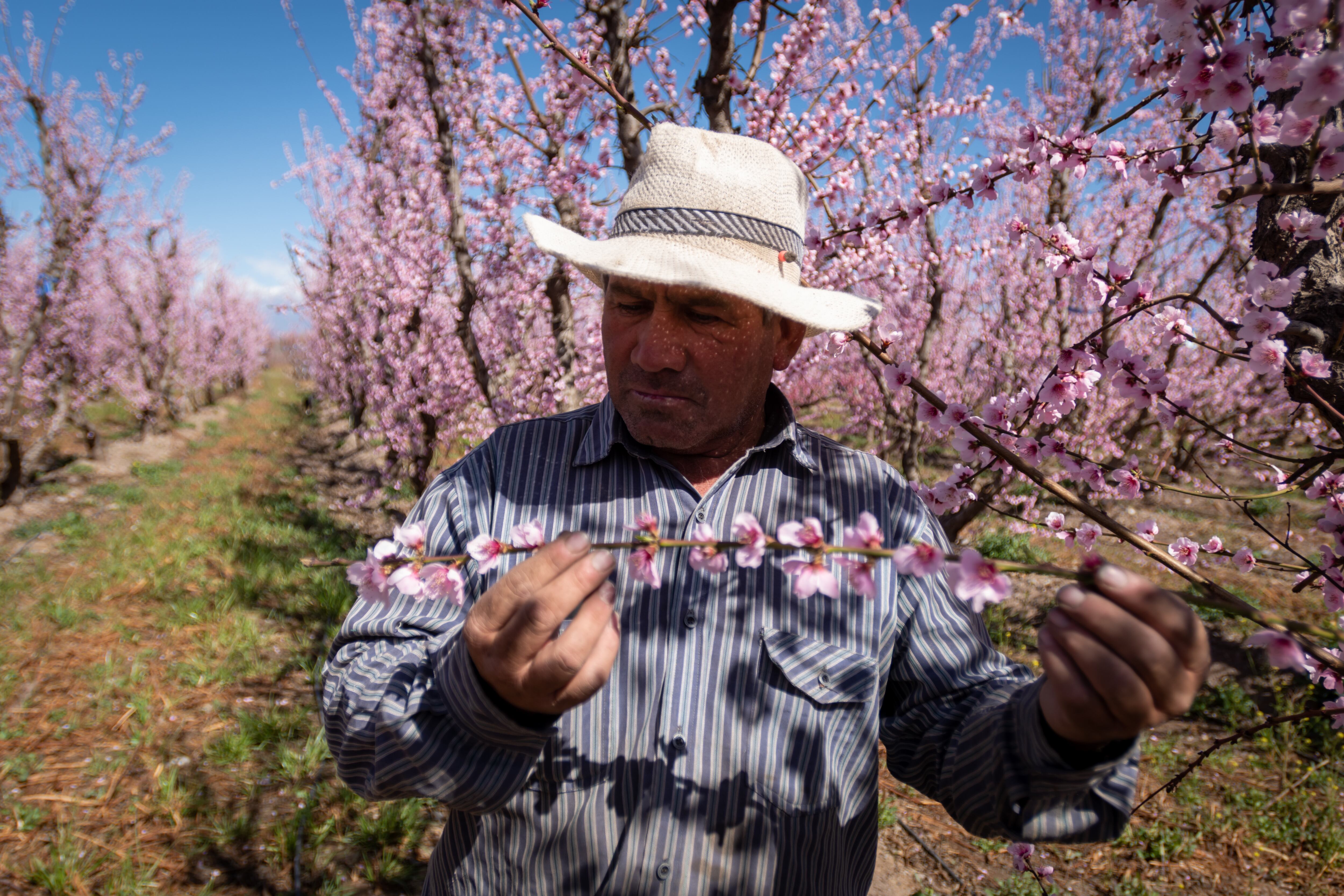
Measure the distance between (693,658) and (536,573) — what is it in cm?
58

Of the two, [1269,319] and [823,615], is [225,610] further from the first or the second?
[1269,319]

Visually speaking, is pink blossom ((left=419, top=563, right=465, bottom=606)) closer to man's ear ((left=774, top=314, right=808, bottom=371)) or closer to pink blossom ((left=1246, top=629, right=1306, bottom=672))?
man's ear ((left=774, top=314, right=808, bottom=371))

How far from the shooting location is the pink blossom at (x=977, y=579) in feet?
2.61

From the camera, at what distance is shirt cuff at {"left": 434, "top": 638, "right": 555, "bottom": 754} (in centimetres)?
102

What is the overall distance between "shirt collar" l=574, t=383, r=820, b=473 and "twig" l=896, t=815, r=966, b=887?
105 inches

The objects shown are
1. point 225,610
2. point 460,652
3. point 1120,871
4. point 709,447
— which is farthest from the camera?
point 225,610

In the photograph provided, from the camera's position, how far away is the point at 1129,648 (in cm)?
82

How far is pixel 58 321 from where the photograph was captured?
35.5 ft

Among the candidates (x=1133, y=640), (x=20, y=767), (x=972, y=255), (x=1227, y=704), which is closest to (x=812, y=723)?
(x=1133, y=640)

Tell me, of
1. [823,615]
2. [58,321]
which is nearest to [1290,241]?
[823,615]

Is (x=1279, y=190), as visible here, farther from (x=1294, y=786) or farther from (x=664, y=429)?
(x=1294, y=786)

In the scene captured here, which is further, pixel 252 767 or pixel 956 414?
pixel 252 767

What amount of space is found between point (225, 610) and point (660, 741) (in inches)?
220

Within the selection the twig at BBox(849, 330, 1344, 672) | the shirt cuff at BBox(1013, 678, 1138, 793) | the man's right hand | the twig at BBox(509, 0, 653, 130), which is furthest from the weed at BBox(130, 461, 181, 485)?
the shirt cuff at BBox(1013, 678, 1138, 793)
